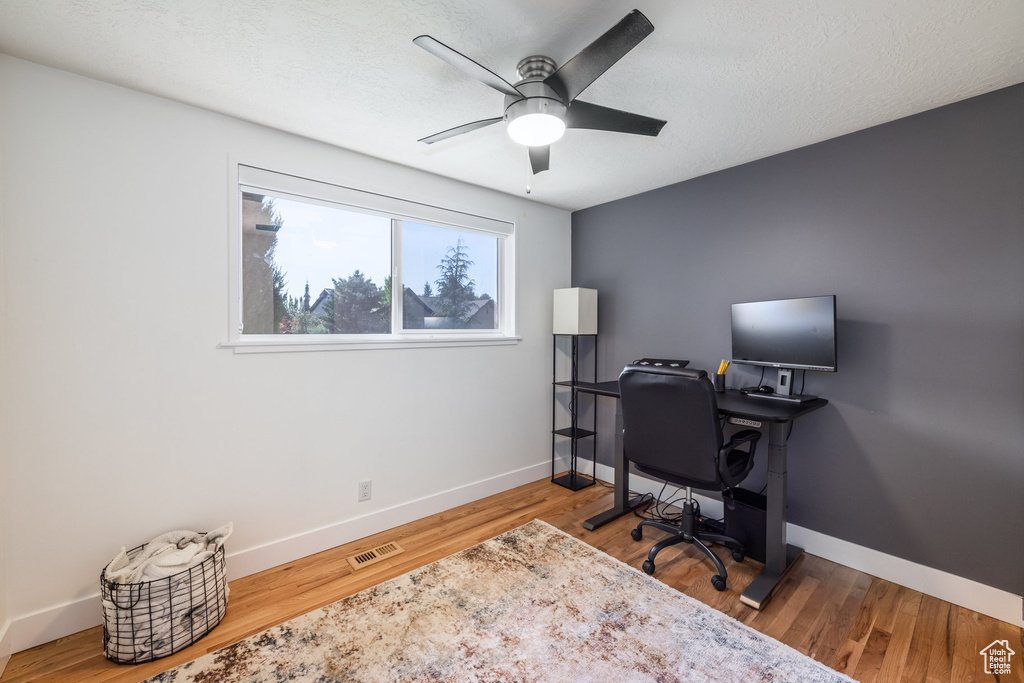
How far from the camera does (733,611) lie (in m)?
1.91

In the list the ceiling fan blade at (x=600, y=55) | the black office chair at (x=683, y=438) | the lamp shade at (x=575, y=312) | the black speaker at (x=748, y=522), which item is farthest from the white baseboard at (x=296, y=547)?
the ceiling fan blade at (x=600, y=55)

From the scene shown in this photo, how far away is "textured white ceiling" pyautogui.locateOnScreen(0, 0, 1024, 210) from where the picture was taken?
140cm

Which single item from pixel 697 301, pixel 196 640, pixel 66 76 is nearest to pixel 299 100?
pixel 66 76

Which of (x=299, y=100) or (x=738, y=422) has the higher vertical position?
(x=299, y=100)

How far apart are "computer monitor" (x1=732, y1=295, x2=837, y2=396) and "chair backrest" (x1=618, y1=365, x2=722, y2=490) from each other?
649 millimetres

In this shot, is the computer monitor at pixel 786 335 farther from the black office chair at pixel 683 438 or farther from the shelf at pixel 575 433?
the shelf at pixel 575 433

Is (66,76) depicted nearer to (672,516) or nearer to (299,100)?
(299,100)

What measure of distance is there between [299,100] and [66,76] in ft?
2.96

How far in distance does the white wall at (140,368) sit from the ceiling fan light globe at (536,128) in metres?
1.33

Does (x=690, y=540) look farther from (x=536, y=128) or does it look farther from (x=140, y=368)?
(x=140, y=368)

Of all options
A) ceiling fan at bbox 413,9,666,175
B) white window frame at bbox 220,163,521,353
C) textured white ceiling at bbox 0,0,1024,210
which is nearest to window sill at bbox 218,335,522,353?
white window frame at bbox 220,163,521,353

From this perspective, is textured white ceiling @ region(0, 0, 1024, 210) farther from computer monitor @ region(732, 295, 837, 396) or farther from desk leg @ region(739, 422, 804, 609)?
desk leg @ region(739, 422, 804, 609)

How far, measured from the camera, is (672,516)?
2906mm

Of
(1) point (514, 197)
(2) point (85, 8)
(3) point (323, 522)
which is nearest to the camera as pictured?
(2) point (85, 8)
